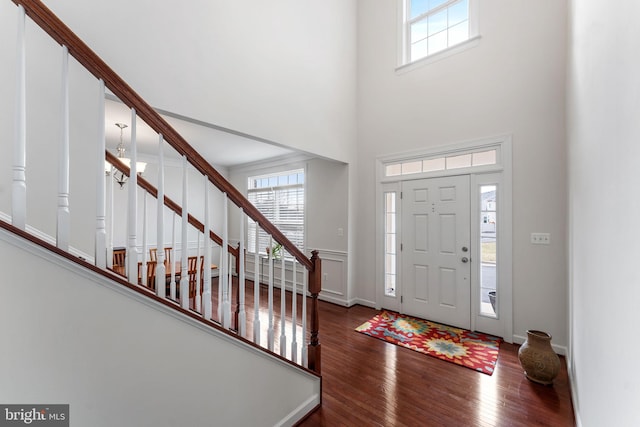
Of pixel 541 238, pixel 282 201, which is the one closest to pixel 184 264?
pixel 541 238

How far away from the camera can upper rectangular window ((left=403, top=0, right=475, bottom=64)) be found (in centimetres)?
347

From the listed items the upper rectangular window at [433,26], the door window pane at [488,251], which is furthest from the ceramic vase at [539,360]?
the upper rectangular window at [433,26]

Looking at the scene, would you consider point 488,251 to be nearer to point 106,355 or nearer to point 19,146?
point 106,355

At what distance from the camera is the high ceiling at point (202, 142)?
331 centimetres

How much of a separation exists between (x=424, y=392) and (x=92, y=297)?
2366 mm

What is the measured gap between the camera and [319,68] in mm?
3578

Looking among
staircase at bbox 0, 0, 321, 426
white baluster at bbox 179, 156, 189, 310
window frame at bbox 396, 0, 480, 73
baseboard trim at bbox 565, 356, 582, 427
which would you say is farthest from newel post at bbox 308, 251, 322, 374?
window frame at bbox 396, 0, 480, 73

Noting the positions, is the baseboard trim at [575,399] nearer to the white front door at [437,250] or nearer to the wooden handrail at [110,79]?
the white front door at [437,250]

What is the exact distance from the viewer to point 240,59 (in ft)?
8.56

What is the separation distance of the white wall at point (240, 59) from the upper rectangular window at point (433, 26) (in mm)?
904

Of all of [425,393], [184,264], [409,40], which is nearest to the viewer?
[184,264]

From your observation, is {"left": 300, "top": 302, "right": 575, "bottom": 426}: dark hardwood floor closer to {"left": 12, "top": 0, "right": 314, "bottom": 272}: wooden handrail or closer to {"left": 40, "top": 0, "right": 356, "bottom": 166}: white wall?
{"left": 12, "top": 0, "right": 314, "bottom": 272}: wooden handrail

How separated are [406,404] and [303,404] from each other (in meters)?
0.80

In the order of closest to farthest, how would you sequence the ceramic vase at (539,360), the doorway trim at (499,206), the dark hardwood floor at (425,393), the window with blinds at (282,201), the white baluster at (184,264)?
the white baluster at (184,264)
the dark hardwood floor at (425,393)
the ceramic vase at (539,360)
the doorway trim at (499,206)
the window with blinds at (282,201)
